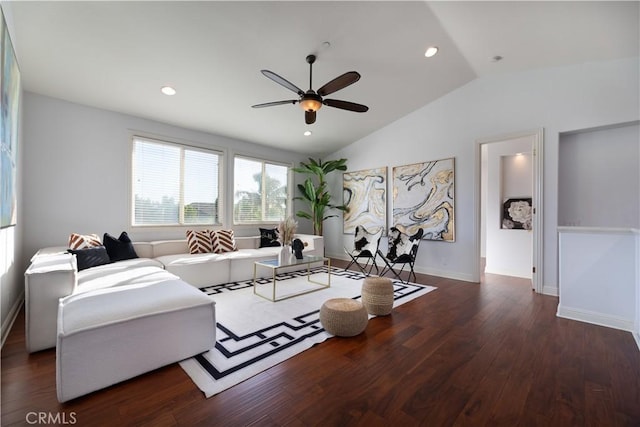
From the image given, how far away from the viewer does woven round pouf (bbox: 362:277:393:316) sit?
297 centimetres

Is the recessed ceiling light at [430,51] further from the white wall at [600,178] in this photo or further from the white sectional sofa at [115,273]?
the white sectional sofa at [115,273]

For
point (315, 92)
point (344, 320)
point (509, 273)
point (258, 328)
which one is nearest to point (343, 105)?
point (315, 92)

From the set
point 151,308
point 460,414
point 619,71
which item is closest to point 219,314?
point 151,308

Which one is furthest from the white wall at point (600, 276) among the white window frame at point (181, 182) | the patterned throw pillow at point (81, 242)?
the patterned throw pillow at point (81, 242)

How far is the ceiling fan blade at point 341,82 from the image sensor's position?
2.59 metres

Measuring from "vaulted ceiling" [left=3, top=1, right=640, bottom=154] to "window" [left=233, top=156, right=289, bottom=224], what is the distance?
1.56 meters

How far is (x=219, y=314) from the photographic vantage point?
115 inches

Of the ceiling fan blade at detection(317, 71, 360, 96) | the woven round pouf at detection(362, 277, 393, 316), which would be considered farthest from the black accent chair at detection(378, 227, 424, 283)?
the ceiling fan blade at detection(317, 71, 360, 96)

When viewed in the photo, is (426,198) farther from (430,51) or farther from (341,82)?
(341,82)

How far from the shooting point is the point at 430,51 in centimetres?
351

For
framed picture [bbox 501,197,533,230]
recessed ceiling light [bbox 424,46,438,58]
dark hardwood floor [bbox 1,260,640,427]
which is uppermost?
recessed ceiling light [bbox 424,46,438,58]

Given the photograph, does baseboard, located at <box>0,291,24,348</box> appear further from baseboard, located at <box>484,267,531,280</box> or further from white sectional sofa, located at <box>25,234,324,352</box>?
baseboard, located at <box>484,267,531,280</box>

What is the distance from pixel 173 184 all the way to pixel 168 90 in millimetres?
1666

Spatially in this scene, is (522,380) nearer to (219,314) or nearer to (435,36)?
(219,314)
